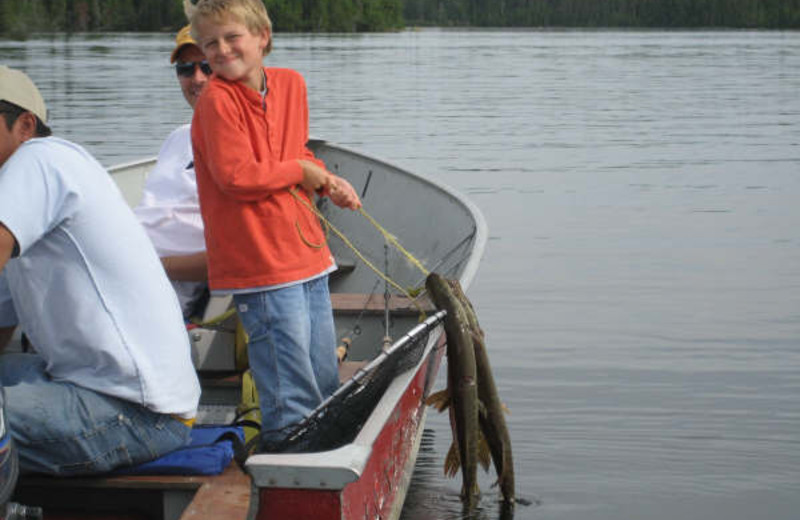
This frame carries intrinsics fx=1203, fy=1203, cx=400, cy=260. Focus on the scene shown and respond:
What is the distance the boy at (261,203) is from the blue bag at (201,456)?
4.5 inches

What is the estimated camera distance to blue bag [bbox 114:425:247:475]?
3531 millimetres

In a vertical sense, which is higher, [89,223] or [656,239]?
[89,223]

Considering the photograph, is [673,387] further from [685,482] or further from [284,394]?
[284,394]

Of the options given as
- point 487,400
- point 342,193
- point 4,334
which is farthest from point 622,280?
point 4,334

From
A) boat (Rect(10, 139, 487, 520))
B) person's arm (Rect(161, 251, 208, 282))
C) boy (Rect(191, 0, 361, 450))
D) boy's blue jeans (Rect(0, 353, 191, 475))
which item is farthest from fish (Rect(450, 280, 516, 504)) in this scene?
boy's blue jeans (Rect(0, 353, 191, 475))

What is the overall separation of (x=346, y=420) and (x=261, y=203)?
0.76 meters

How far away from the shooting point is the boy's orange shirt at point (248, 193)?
12.0ft

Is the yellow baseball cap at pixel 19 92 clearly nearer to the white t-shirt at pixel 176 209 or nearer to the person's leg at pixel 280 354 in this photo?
the person's leg at pixel 280 354

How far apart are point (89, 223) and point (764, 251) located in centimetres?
1040

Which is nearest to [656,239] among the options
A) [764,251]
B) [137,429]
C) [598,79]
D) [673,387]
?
[764,251]

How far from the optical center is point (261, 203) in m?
3.75

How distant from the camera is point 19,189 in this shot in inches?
119

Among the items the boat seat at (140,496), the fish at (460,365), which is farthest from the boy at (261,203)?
the fish at (460,365)

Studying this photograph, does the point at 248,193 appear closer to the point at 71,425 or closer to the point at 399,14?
the point at 71,425
